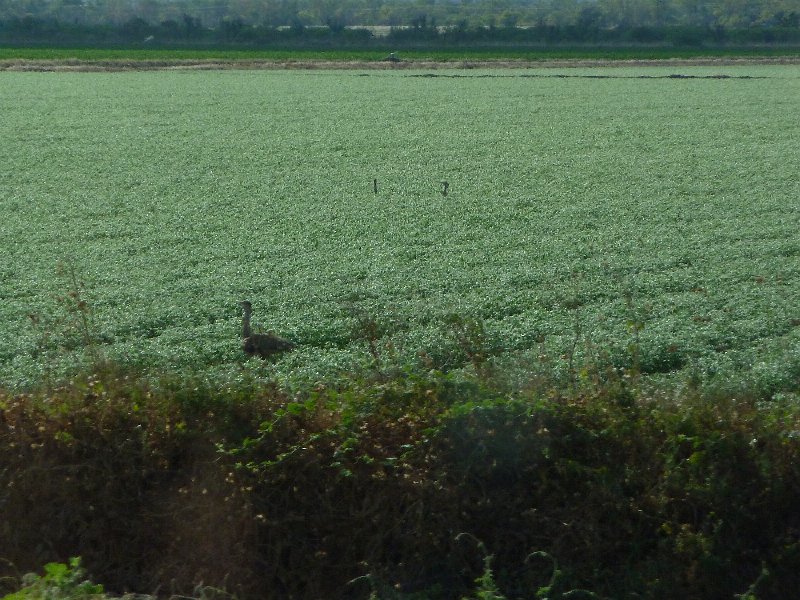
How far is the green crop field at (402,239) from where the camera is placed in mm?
6688

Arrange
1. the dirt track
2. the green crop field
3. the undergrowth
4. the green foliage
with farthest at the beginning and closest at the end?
the dirt track < the green crop field < the undergrowth < the green foliage

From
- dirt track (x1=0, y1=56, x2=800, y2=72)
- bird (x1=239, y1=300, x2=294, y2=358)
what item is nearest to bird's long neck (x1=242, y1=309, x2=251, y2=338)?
bird (x1=239, y1=300, x2=294, y2=358)

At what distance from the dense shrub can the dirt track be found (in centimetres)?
3330

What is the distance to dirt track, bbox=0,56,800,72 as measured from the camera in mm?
36656

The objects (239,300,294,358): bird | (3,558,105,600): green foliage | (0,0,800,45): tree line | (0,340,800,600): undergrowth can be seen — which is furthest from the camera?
(0,0,800,45): tree line

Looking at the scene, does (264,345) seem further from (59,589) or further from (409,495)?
(59,589)

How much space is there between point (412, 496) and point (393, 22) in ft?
235

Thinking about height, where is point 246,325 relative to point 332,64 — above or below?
below

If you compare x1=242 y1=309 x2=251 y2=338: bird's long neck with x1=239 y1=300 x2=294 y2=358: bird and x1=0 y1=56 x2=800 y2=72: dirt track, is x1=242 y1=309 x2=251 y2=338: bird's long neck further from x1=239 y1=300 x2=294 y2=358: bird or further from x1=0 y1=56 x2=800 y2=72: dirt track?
x1=0 y1=56 x2=800 y2=72: dirt track

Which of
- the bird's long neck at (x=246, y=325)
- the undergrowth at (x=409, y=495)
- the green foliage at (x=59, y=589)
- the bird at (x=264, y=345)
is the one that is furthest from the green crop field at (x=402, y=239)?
the green foliage at (x=59, y=589)

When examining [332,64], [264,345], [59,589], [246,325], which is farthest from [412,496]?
[332,64]

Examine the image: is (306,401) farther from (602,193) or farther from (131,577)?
(602,193)

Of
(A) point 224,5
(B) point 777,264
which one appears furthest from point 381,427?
(A) point 224,5

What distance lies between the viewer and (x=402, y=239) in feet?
33.1
